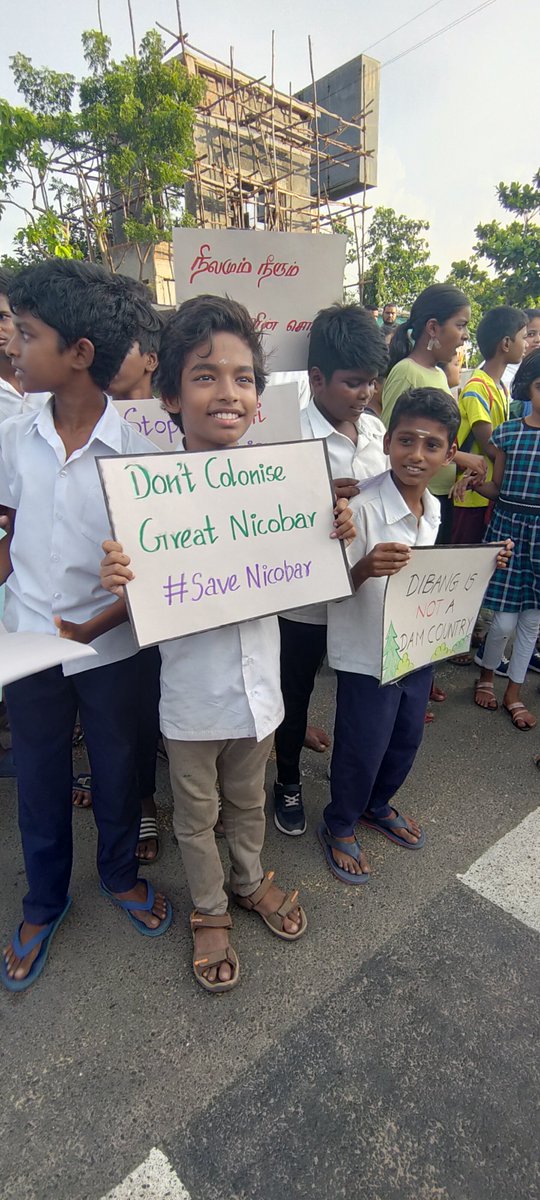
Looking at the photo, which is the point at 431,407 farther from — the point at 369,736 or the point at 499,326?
the point at 499,326

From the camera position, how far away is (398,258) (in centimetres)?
2756

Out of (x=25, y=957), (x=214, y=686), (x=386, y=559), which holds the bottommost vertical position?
(x=25, y=957)

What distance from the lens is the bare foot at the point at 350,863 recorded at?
199cm

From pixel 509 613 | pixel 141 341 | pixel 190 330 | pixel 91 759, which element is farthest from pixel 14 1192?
pixel 509 613

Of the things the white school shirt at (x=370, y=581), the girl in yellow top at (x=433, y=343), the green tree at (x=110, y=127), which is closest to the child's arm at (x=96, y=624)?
the white school shirt at (x=370, y=581)

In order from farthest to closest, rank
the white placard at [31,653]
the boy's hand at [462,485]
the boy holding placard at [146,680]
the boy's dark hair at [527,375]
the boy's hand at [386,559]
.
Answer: the boy's hand at [462,485], the boy's dark hair at [527,375], the boy holding placard at [146,680], the boy's hand at [386,559], the white placard at [31,653]

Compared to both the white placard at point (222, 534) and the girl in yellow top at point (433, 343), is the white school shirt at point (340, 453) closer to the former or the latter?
the white placard at point (222, 534)

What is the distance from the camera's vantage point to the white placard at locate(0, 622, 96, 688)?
39.4 inches

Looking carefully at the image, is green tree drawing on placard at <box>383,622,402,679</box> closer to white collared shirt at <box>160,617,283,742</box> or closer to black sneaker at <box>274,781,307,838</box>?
white collared shirt at <box>160,617,283,742</box>

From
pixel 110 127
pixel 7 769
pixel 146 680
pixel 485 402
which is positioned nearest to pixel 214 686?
pixel 146 680

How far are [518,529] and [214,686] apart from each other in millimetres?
2024

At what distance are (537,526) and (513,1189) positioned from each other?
2.37 metres

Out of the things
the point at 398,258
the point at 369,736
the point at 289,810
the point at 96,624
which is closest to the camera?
the point at 96,624

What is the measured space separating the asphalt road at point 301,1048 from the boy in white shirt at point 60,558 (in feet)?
0.86
